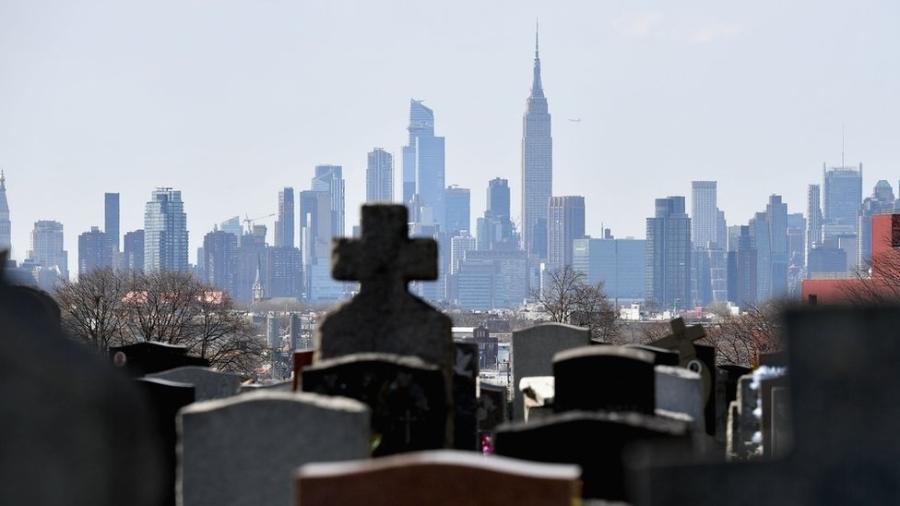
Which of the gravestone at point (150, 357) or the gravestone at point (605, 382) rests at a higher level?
the gravestone at point (605, 382)

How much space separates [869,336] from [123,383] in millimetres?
2269

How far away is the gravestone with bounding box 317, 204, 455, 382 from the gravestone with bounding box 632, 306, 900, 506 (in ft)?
16.1

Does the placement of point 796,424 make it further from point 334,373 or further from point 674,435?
point 334,373

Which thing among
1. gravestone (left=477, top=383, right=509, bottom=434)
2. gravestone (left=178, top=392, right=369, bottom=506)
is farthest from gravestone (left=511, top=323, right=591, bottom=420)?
gravestone (left=178, top=392, right=369, bottom=506)

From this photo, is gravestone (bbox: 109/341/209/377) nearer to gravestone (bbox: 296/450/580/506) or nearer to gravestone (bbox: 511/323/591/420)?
gravestone (bbox: 511/323/591/420)

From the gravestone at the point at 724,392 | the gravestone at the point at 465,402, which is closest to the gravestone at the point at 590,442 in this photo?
the gravestone at the point at 465,402

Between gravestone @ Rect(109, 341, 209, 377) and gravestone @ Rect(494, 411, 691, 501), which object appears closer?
gravestone @ Rect(494, 411, 691, 501)

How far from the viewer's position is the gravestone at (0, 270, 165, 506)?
15.1ft

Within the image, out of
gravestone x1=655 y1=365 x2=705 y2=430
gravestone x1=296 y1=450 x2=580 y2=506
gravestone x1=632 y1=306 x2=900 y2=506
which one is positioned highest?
gravestone x1=632 y1=306 x2=900 y2=506

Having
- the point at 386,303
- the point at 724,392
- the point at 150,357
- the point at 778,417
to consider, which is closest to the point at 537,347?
the point at 724,392

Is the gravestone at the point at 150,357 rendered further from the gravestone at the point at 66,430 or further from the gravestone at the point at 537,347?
the gravestone at the point at 66,430

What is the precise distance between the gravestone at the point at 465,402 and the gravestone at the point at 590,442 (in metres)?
4.48

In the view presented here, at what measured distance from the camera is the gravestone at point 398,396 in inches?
344

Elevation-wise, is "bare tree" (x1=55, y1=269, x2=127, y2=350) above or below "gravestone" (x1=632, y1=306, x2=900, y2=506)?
below
